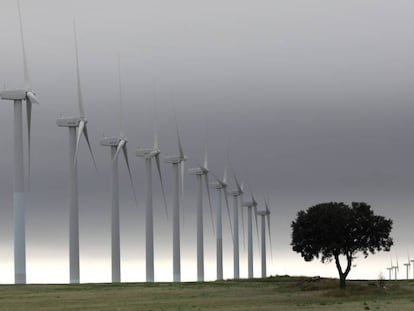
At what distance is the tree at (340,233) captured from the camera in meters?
128

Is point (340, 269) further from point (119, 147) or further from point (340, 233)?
point (119, 147)

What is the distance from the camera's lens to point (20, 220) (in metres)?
135

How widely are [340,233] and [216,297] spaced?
74.1 feet

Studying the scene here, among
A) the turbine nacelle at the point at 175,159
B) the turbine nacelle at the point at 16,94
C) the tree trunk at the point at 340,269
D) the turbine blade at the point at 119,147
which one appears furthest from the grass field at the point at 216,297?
the turbine nacelle at the point at 175,159

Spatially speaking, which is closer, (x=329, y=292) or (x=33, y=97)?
(x=329, y=292)

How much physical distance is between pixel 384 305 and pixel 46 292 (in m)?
38.2

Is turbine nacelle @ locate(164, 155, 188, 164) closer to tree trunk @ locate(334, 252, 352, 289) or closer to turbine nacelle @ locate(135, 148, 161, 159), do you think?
turbine nacelle @ locate(135, 148, 161, 159)

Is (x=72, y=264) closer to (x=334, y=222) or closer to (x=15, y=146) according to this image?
(x=15, y=146)

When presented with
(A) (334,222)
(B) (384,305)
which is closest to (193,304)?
(B) (384,305)

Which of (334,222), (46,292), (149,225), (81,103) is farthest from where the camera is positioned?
(149,225)

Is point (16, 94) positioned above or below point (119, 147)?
above

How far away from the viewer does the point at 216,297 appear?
111188mm

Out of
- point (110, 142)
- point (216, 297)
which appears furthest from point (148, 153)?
point (216, 297)

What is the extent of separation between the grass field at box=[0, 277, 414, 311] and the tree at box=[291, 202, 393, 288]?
3.83 meters
